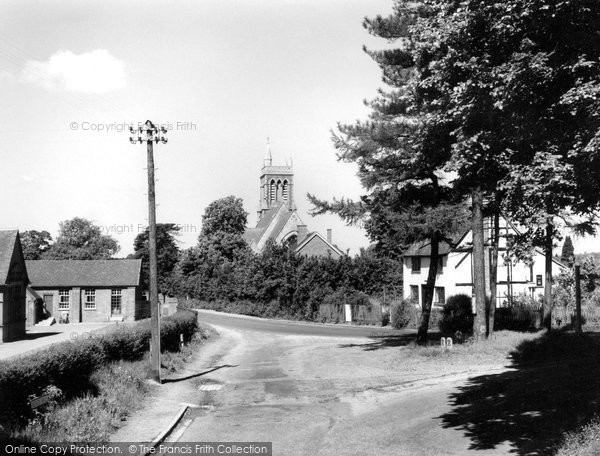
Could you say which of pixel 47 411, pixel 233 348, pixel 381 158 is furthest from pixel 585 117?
pixel 233 348

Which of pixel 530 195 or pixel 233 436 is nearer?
pixel 530 195

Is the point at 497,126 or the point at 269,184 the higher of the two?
the point at 269,184

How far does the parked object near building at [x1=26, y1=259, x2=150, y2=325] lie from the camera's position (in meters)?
50.7

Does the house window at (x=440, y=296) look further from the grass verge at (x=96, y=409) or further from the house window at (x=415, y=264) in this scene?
the grass verge at (x=96, y=409)

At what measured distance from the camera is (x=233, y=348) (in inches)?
1267

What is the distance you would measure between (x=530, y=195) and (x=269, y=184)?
105 metres

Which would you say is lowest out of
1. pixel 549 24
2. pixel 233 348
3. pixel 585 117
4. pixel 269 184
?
pixel 233 348

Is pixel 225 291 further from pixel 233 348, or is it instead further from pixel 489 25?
pixel 489 25

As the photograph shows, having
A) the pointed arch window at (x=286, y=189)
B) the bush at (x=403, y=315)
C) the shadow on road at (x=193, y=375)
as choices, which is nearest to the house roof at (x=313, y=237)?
the bush at (x=403, y=315)

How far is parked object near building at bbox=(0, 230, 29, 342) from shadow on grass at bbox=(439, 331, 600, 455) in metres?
28.9

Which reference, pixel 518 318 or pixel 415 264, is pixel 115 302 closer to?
pixel 415 264

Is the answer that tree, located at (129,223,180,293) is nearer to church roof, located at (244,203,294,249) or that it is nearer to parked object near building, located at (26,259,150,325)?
church roof, located at (244,203,294,249)

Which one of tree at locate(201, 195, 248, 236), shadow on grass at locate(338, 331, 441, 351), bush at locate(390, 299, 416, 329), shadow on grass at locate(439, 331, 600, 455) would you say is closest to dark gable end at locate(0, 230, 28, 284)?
shadow on grass at locate(338, 331, 441, 351)

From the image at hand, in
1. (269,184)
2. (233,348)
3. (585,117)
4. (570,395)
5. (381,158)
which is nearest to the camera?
(585,117)
